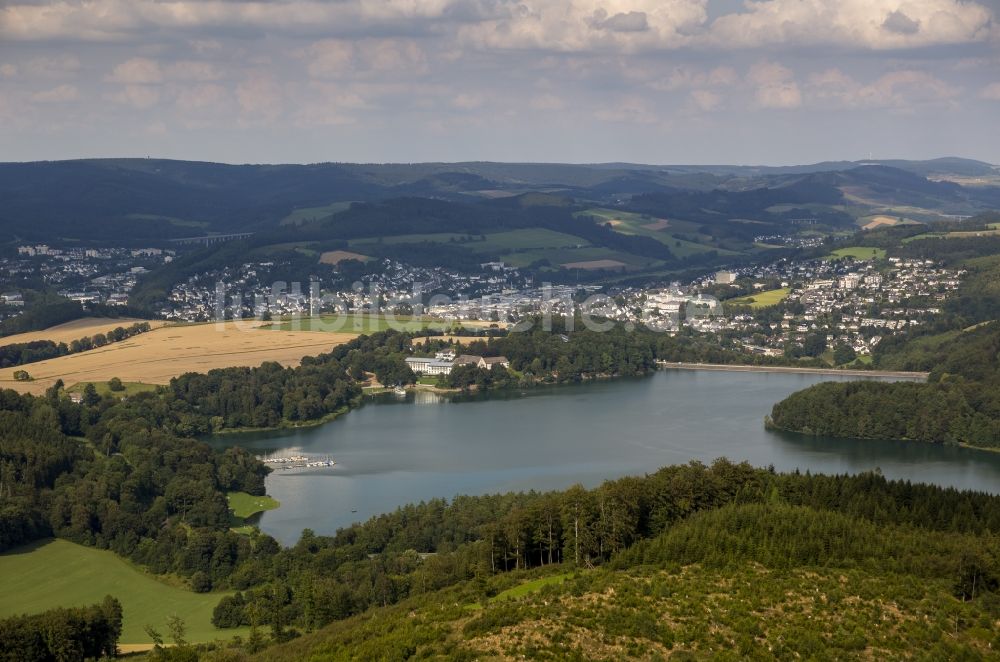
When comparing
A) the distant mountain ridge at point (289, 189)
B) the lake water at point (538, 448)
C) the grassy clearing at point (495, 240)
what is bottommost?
the lake water at point (538, 448)

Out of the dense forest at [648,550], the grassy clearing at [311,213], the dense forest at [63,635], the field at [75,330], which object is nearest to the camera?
the dense forest at [648,550]

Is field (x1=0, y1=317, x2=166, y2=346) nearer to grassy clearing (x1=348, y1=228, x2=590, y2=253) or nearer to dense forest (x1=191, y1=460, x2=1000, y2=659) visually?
grassy clearing (x1=348, y1=228, x2=590, y2=253)

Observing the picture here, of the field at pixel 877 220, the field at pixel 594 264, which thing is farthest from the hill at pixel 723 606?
the field at pixel 877 220

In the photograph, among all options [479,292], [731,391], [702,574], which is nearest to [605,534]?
[702,574]

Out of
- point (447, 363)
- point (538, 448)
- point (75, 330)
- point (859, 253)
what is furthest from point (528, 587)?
point (859, 253)

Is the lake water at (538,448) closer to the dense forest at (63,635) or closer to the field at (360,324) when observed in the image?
the dense forest at (63,635)

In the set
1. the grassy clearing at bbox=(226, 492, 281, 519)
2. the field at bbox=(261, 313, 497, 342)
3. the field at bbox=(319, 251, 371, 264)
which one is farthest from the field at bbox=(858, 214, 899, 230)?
the grassy clearing at bbox=(226, 492, 281, 519)

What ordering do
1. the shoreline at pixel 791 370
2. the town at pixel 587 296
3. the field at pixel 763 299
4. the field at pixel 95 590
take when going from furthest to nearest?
the field at pixel 763 299 < the town at pixel 587 296 < the shoreline at pixel 791 370 < the field at pixel 95 590
